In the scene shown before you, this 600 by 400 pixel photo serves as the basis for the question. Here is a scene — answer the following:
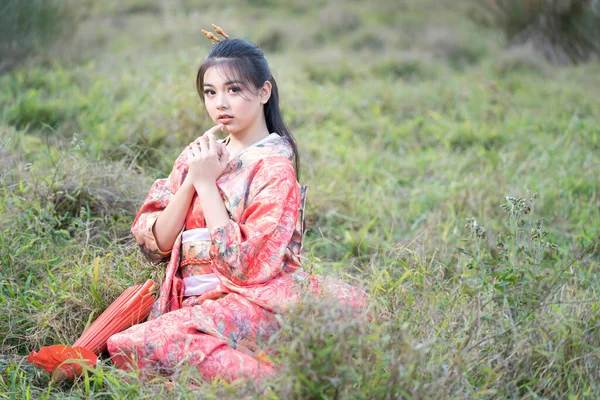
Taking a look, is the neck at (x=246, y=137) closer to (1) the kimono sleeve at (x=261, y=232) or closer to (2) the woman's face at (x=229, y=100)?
(2) the woman's face at (x=229, y=100)

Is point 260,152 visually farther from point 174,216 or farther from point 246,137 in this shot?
point 174,216

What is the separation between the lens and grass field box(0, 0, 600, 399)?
84.4 inches

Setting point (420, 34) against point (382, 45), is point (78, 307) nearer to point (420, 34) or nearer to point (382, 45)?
point (382, 45)

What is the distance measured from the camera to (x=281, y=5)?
10672 mm

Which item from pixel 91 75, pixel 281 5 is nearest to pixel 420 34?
Result: pixel 281 5

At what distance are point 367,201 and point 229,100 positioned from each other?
5.37 ft

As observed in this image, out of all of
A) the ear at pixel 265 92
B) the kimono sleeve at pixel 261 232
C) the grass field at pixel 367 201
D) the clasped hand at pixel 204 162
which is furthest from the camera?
the ear at pixel 265 92

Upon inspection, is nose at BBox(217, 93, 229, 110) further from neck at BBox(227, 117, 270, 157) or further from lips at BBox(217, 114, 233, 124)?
neck at BBox(227, 117, 270, 157)

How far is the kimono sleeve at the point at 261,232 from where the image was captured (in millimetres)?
2270

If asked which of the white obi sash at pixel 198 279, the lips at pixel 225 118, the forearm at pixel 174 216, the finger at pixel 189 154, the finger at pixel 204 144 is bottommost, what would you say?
the white obi sash at pixel 198 279

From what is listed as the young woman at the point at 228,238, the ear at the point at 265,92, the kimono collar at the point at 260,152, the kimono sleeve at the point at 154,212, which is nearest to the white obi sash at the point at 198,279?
the young woman at the point at 228,238

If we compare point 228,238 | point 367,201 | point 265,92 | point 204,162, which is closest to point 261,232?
point 228,238

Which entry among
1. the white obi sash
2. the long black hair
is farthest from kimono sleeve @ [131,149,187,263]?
the long black hair

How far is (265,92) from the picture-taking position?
2533 mm
